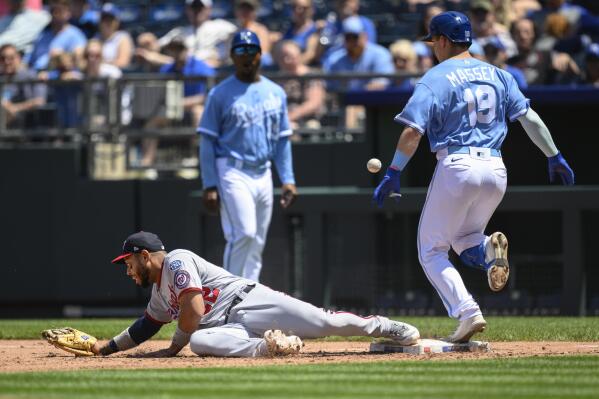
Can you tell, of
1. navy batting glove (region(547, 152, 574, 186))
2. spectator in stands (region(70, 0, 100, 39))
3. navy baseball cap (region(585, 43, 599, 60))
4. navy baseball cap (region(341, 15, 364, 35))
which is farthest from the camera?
spectator in stands (region(70, 0, 100, 39))

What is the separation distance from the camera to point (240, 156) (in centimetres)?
1107

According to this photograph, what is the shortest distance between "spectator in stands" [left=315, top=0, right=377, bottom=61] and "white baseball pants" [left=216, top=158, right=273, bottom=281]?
15.2 ft

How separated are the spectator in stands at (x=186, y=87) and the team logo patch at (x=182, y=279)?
6.50 m

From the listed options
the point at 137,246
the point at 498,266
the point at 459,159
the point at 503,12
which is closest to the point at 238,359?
the point at 137,246

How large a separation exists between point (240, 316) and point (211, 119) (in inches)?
121

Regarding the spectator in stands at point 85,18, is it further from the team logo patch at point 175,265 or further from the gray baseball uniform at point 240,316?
the team logo patch at point 175,265

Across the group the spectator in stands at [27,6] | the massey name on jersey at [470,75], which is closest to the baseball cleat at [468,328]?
the massey name on jersey at [470,75]

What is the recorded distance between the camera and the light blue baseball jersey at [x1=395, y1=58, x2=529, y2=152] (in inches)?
322

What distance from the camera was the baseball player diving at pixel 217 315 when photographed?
8.11 meters

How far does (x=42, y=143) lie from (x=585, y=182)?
6136 millimetres

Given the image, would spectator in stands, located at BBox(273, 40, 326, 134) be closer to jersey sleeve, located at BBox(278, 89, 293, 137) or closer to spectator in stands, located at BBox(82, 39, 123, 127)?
spectator in stands, located at BBox(82, 39, 123, 127)

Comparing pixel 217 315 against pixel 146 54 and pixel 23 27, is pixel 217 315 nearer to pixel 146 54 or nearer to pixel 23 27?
pixel 146 54

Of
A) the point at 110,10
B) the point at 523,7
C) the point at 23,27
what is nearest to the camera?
the point at 523,7

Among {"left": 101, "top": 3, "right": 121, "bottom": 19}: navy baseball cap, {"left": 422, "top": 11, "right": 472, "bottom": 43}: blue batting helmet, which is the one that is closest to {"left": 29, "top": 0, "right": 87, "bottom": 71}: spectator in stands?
{"left": 101, "top": 3, "right": 121, "bottom": 19}: navy baseball cap
